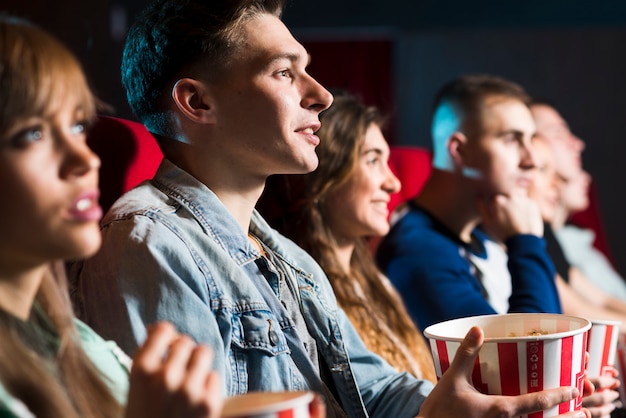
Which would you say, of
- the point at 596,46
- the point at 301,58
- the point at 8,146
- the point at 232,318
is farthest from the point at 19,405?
the point at 596,46

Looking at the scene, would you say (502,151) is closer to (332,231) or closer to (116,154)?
(332,231)

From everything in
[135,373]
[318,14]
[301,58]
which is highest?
[318,14]

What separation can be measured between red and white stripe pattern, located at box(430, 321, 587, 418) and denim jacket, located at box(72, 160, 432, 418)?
0.73 feet

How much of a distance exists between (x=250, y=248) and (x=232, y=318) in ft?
0.44

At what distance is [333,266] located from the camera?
1.71 m

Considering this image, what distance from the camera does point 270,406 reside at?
664 mm

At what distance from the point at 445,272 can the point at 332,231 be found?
301 mm

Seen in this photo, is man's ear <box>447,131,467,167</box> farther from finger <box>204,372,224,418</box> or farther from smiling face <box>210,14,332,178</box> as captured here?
finger <box>204,372,224,418</box>

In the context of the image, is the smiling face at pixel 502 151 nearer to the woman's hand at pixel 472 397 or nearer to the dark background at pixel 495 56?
the woman's hand at pixel 472 397

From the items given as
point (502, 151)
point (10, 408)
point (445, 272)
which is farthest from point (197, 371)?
point (502, 151)

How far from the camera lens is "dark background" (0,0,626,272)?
508cm

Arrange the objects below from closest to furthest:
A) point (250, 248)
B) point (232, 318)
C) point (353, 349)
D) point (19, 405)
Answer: point (19, 405), point (232, 318), point (250, 248), point (353, 349)

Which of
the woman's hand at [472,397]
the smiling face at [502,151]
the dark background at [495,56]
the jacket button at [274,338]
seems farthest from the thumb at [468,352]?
the dark background at [495,56]

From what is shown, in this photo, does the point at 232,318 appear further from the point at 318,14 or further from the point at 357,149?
the point at 318,14
